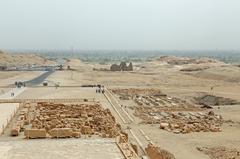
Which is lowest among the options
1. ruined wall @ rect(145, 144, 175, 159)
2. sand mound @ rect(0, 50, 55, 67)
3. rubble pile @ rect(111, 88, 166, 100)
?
sand mound @ rect(0, 50, 55, 67)

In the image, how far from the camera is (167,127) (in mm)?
27328

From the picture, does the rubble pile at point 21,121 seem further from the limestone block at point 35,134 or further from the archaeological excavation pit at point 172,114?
the archaeological excavation pit at point 172,114

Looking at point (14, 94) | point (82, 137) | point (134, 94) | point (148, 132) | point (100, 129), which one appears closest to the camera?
point (82, 137)

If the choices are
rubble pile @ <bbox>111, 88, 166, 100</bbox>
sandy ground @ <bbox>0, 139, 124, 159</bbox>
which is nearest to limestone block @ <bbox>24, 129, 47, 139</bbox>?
sandy ground @ <bbox>0, 139, 124, 159</bbox>

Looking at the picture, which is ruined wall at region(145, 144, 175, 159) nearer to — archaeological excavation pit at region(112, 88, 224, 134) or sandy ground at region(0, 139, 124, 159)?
sandy ground at region(0, 139, 124, 159)

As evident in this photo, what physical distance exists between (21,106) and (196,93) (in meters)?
21.7

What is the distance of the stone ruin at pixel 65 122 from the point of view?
22.0 metres

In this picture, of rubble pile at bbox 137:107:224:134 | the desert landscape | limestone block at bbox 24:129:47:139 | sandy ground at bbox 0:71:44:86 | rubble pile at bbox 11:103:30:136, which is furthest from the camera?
sandy ground at bbox 0:71:44:86

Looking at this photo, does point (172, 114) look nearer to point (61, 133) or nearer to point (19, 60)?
point (61, 133)

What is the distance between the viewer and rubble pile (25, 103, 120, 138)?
22.0m

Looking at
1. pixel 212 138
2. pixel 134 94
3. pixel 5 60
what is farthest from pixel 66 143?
pixel 5 60

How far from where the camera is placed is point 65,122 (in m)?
25.7

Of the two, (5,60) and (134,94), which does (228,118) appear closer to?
(134,94)

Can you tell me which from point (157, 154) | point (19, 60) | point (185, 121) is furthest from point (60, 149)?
point (19, 60)
